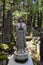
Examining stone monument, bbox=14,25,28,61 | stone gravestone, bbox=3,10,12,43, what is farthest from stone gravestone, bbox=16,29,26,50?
stone gravestone, bbox=3,10,12,43

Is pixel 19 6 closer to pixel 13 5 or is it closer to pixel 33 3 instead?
pixel 13 5

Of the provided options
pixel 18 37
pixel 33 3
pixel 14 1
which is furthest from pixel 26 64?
pixel 33 3

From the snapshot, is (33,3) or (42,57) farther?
(33,3)

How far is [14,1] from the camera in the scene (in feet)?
63.7

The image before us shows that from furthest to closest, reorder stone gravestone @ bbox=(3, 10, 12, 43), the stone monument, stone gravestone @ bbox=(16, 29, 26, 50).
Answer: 1. stone gravestone @ bbox=(3, 10, 12, 43)
2. stone gravestone @ bbox=(16, 29, 26, 50)
3. the stone monument

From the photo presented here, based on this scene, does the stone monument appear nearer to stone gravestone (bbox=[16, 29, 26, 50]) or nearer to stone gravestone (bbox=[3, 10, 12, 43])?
stone gravestone (bbox=[16, 29, 26, 50])

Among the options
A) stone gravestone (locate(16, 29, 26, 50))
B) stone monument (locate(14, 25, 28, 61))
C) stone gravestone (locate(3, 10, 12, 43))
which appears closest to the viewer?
stone monument (locate(14, 25, 28, 61))

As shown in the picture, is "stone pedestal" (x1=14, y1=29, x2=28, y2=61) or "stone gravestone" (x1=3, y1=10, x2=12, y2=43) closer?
"stone pedestal" (x1=14, y1=29, x2=28, y2=61)

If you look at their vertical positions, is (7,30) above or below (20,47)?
below

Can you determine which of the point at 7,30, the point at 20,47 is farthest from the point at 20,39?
the point at 7,30

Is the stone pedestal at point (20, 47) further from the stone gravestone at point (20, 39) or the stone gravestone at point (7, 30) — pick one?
the stone gravestone at point (7, 30)

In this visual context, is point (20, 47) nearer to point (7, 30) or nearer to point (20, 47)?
point (20, 47)

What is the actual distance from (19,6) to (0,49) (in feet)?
25.4

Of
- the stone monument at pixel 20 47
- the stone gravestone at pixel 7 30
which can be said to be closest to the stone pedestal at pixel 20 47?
the stone monument at pixel 20 47
